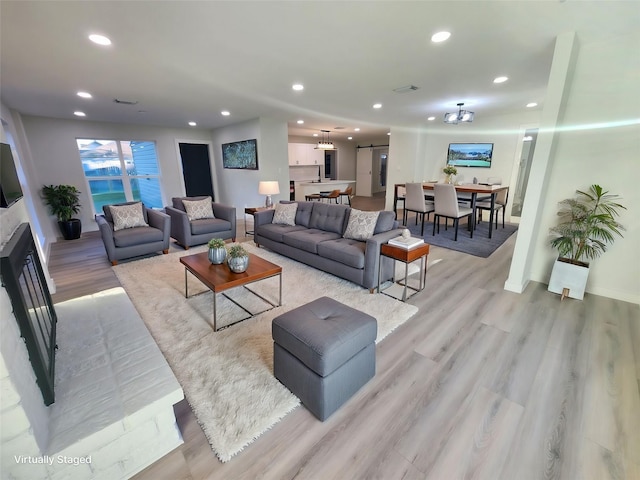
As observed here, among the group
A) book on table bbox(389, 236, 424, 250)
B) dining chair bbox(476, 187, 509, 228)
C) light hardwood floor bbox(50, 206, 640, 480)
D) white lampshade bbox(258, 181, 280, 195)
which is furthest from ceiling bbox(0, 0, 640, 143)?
light hardwood floor bbox(50, 206, 640, 480)

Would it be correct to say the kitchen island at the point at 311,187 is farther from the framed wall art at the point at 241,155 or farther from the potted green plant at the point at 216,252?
the potted green plant at the point at 216,252

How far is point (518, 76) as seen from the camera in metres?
3.47

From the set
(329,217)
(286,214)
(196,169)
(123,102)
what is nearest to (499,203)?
(329,217)

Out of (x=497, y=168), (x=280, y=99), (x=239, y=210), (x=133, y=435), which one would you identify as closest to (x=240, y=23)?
(x=280, y=99)

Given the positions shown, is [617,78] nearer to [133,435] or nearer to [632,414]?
[632,414]

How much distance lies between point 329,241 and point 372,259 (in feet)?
2.32

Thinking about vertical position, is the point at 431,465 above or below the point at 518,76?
below

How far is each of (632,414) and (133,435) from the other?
2.73 m

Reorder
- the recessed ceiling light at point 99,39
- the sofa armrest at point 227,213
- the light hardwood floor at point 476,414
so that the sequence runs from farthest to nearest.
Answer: the sofa armrest at point 227,213 < the recessed ceiling light at point 99,39 < the light hardwood floor at point 476,414

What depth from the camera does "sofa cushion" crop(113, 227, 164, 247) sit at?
3828 mm

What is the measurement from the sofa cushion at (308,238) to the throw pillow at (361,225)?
0.27m

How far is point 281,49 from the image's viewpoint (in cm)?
258

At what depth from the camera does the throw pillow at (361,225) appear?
328 cm

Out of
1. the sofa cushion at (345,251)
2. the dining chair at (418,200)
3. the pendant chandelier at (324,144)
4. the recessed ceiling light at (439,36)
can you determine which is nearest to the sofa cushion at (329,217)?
the sofa cushion at (345,251)
